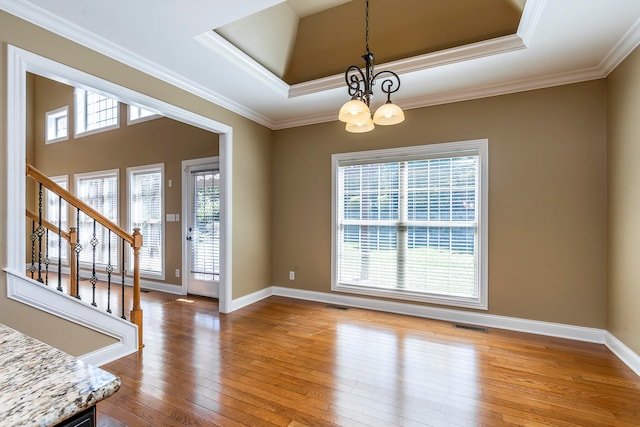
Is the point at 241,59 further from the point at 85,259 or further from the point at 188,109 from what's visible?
the point at 85,259

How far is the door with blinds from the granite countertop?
3.85 metres

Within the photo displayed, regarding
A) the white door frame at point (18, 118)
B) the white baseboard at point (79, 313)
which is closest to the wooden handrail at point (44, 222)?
the white door frame at point (18, 118)

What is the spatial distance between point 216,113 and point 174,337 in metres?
2.63

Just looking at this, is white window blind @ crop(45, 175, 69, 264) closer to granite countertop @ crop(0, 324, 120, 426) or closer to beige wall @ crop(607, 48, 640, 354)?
granite countertop @ crop(0, 324, 120, 426)

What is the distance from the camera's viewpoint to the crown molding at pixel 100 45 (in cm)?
209

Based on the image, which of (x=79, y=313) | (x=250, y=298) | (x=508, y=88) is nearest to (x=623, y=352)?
(x=508, y=88)

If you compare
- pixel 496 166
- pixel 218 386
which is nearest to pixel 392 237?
pixel 496 166

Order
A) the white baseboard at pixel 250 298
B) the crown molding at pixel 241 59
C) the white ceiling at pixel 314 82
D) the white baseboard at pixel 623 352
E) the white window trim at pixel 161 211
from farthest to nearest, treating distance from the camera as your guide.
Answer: the white window trim at pixel 161 211 < the white baseboard at pixel 250 298 < the crown molding at pixel 241 59 < the white baseboard at pixel 623 352 < the white ceiling at pixel 314 82

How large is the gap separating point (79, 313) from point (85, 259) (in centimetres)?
465

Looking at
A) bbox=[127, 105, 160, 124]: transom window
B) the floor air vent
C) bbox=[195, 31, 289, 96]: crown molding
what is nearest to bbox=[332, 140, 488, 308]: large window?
the floor air vent

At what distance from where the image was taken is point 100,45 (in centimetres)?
251

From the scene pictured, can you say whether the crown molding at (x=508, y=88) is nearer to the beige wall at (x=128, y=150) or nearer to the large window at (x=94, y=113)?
the beige wall at (x=128, y=150)

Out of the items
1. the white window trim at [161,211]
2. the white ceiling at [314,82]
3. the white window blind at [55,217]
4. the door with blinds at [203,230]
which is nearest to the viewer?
the white ceiling at [314,82]

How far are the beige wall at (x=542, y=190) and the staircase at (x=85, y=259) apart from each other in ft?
11.3
